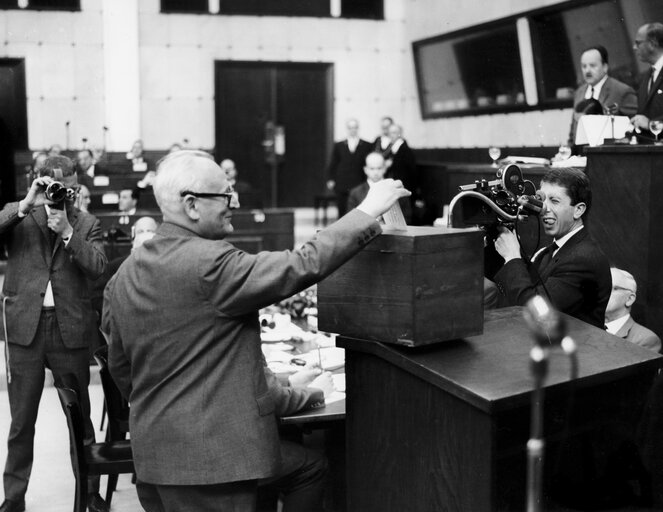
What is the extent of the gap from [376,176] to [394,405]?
604cm

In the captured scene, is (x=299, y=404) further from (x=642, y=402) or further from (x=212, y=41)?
(x=212, y=41)

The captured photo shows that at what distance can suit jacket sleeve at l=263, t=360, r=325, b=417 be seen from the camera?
106 inches

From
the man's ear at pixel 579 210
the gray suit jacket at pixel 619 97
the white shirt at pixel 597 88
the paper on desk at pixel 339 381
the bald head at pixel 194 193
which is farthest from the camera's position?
the white shirt at pixel 597 88

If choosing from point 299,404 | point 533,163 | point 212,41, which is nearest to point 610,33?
point 533,163

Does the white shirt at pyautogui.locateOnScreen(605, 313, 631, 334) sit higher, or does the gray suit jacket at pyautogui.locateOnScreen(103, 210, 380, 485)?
the gray suit jacket at pyautogui.locateOnScreen(103, 210, 380, 485)

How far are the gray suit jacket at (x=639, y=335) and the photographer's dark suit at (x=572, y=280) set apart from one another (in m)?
0.95

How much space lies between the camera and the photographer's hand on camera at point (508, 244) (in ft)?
9.43

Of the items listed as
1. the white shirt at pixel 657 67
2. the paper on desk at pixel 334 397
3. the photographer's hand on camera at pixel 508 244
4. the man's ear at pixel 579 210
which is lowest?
the paper on desk at pixel 334 397

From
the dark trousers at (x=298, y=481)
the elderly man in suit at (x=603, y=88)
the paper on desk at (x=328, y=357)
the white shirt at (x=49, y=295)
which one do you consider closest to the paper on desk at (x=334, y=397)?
the dark trousers at (x=298, y=481)

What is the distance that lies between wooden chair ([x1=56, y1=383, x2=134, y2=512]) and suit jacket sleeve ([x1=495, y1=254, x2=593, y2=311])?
156 cm

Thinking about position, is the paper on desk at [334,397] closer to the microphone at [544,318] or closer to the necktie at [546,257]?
the necktie at [546,257]

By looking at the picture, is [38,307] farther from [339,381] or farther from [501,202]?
[501,202]

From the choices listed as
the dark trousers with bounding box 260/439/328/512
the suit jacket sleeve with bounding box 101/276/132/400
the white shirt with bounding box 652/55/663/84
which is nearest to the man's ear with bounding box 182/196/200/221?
the suit jacket sleeve with bounding box 101/276/132/400

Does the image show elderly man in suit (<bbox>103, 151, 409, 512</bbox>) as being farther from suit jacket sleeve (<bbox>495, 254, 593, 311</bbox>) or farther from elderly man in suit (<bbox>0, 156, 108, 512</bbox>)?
elderly man in suit (<bbox>0, 156, 108, 512</bbox>)
